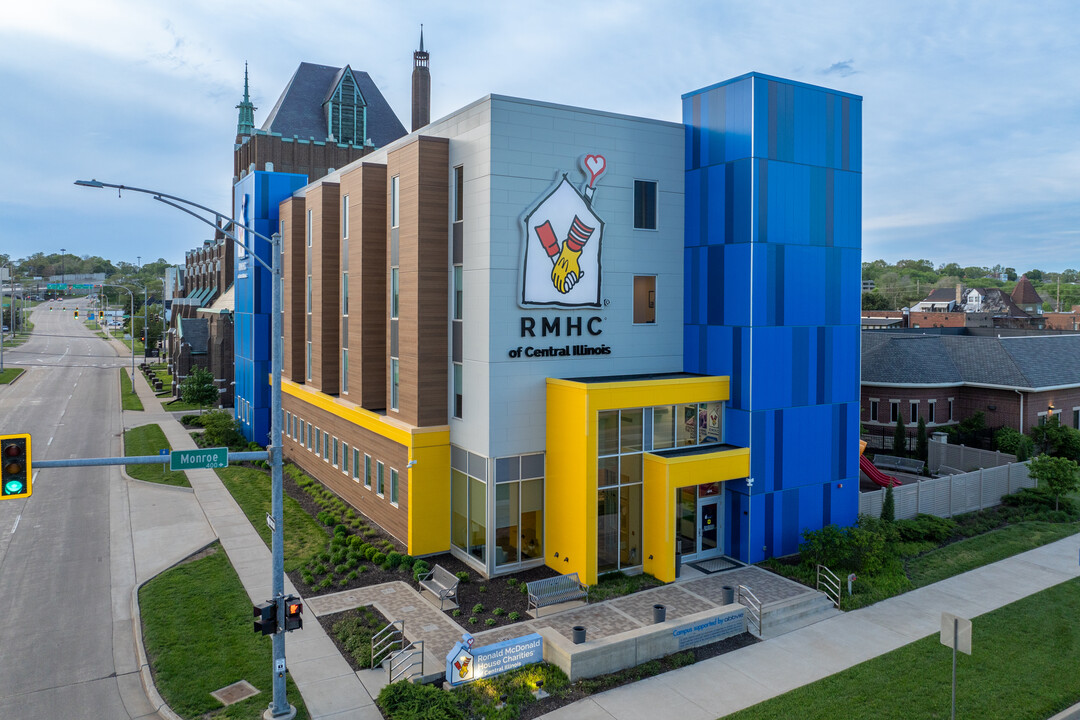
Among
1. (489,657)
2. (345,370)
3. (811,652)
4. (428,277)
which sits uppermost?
(428,277)

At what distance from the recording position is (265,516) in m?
27.6

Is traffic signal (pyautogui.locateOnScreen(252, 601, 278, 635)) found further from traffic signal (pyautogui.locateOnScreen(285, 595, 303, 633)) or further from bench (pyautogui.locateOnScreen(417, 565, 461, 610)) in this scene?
bench (pyautogui.locateOnScreen(417, 565, 461, 610))

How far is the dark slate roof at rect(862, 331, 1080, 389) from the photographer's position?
40.1m

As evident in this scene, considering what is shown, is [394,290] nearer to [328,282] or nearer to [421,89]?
[328,282]

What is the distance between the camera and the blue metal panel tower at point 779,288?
23.2 m

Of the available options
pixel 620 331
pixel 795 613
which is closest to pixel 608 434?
pixel 620 331

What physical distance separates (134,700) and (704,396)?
17331 mm

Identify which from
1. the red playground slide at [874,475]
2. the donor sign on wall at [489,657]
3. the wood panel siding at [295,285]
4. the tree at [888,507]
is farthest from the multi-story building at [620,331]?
the wood panel siding at [295,285]

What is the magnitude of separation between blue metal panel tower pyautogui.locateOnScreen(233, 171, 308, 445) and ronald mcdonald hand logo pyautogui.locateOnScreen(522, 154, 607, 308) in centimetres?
2310

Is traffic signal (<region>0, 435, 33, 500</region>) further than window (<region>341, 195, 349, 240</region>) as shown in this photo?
No

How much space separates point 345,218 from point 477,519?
1476 cm

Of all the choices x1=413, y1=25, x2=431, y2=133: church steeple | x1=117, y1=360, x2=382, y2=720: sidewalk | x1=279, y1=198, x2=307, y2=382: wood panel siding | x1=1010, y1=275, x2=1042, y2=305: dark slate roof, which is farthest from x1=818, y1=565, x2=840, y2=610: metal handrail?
x1=1010, y1=275, x2=1042, y2=305: dark slate roof

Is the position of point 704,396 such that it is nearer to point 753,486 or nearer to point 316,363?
point 753,486

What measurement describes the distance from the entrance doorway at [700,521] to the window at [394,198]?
1370 cm
